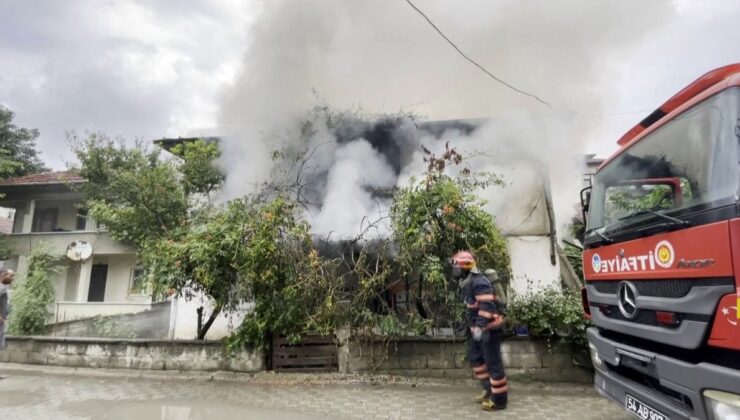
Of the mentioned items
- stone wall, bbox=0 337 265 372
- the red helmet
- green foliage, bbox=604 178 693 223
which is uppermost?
green foliage, bbox=604 178 693 223

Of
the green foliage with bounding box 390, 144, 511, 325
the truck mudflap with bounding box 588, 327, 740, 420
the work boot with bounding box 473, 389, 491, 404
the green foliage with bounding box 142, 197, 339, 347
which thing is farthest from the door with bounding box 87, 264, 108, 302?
the truck mudflap with bounding box 588, 327, 740, 420

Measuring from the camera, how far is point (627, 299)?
2791mm

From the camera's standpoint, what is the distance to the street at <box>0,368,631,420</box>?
4094mm

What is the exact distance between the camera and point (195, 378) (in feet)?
18.0

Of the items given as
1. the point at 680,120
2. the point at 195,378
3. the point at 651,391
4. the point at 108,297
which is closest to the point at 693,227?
the point at 680,120

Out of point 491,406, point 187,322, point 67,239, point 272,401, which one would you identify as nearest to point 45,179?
point 67,239

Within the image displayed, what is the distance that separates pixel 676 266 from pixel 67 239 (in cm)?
1860

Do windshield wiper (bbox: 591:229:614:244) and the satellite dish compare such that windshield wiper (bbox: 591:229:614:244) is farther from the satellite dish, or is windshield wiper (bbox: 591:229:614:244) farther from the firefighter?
the satellite dish

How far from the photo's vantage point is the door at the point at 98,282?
1594 centimetres

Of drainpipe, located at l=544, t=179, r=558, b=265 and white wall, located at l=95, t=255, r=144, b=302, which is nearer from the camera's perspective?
drainpipe, located at l=544, t=179, r=558, b=265

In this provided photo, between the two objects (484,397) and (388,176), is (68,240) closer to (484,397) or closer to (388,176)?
(388,176)

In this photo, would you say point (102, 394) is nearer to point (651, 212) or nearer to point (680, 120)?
point (651, 212)

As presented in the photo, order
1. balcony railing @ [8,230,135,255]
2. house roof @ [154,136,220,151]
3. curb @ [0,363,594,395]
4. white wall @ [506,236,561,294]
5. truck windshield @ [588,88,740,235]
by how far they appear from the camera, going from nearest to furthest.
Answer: truck windshield @ [588,88,740,235], curb @ [0,363,594,395], white wall @ [506,236,561,294], house roof @ [154,136,220,151], balcony railing @ [8,230,135,255]

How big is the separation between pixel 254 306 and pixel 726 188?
5.40m
